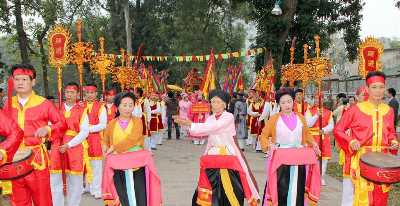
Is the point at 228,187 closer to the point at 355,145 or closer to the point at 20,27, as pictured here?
the point at 355,145

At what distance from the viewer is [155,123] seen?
17.4 m

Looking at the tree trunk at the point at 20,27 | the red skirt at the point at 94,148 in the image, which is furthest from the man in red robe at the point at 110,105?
the tree trunk at the point at 20,27

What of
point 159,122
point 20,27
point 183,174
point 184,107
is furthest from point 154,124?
point 183,174

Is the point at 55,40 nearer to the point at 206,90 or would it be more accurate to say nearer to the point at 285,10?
the point at 206,90

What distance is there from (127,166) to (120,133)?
1.35 ft

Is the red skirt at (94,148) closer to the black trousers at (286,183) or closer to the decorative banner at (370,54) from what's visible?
the black trousers at (286,183)

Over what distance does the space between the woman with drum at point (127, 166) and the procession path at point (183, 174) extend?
210cm

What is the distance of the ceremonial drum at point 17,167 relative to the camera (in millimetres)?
4844

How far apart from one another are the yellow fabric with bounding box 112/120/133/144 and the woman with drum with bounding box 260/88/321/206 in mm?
1681

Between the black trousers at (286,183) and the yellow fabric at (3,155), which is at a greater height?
the yellow fabric at (3,155)

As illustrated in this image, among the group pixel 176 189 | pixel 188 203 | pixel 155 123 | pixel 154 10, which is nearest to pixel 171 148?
pixel 155 123

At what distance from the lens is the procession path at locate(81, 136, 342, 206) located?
8883 mm

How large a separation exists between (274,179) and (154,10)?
3455cm

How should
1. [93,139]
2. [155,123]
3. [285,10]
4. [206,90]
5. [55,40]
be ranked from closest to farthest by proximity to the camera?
[206,90], [55,40], [93,139], [155,123], [285,10]
